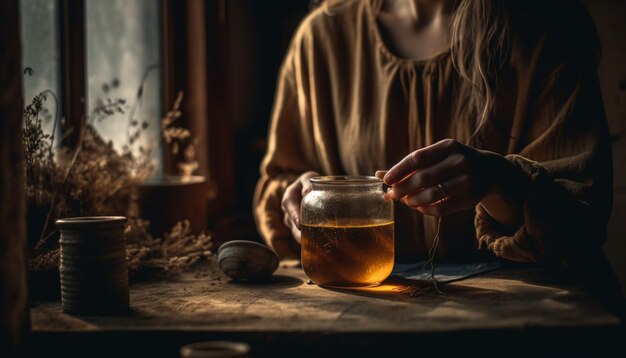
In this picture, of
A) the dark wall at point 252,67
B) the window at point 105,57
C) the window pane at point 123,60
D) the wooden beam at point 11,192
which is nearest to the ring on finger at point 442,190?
the wooden beam at point 11,192

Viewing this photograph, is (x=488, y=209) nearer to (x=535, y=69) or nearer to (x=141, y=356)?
(x=535, y=69)

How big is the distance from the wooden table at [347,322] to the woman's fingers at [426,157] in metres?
0.23

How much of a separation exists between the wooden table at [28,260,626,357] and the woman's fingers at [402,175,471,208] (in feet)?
0.57

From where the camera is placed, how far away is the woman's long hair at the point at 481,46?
144 cm

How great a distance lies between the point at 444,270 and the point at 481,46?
20.0 inches

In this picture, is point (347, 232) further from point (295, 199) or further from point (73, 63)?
point (73, 63)

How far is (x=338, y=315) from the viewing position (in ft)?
3.34

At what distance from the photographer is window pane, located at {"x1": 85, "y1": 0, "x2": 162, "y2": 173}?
1934 millimetres

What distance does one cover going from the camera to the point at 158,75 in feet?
7.77

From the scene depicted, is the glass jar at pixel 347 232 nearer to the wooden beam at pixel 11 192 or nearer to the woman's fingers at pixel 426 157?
the woman's fingers at pixel 426 157

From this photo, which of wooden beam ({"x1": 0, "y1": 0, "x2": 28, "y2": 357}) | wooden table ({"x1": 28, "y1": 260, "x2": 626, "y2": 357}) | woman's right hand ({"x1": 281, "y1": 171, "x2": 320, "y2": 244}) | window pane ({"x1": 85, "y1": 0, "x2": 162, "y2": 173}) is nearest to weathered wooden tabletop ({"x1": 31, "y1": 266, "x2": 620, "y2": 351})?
wooden table ({"x1": 28, "y1": 260, "x2": 626, "y2": 357})

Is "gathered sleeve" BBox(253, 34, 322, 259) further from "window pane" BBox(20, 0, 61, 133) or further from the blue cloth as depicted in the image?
"window pane" BBox(20, 0, 61, 133)

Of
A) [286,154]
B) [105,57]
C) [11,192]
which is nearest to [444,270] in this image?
[286,154]

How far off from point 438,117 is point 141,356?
0.90 metres
